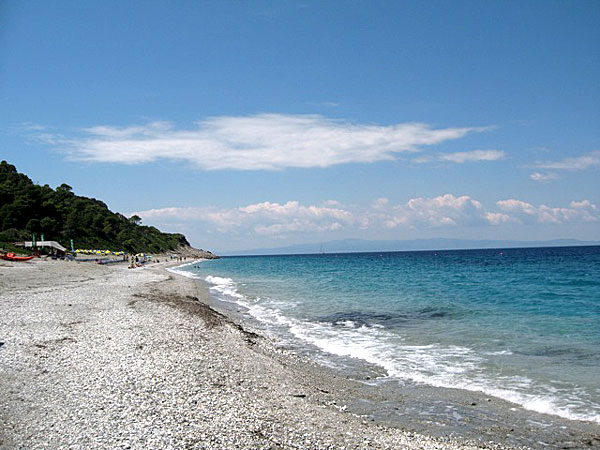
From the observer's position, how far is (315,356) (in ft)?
46.8

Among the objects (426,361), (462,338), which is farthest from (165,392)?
(462,338)

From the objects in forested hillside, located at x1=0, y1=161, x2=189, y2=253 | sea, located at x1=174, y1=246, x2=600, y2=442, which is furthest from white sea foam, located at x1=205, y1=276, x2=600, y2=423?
forested hillside, located at x1=0, y1=161, x2=189, y2=253

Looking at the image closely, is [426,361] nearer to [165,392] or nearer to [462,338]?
[462,338]

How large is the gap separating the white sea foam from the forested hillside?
57246 millimetres

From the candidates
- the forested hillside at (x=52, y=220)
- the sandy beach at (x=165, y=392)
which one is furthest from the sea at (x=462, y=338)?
the forested hillside at (x=52, y=220)

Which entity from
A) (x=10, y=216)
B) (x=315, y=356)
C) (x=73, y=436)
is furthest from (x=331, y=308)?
(x=10, y=216)

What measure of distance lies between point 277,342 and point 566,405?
9.42 meters

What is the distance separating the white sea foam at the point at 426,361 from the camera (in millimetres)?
10008

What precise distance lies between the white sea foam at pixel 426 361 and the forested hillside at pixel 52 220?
2254 inches

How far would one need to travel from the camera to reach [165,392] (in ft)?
27.8

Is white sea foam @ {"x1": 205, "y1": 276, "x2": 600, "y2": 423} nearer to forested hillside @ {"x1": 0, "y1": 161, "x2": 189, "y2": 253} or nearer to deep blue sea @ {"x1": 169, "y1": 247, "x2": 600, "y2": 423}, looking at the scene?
deep blue sea @ {"x1": 169, "y1": 247, "x2": 600, "y2": 423}

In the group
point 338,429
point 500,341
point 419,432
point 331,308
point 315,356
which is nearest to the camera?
point 338,429

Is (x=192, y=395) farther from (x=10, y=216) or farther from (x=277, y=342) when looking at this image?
(x=10, y=216)

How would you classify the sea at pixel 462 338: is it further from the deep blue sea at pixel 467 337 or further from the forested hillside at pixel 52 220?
the forested hillside at pixel 52 220
